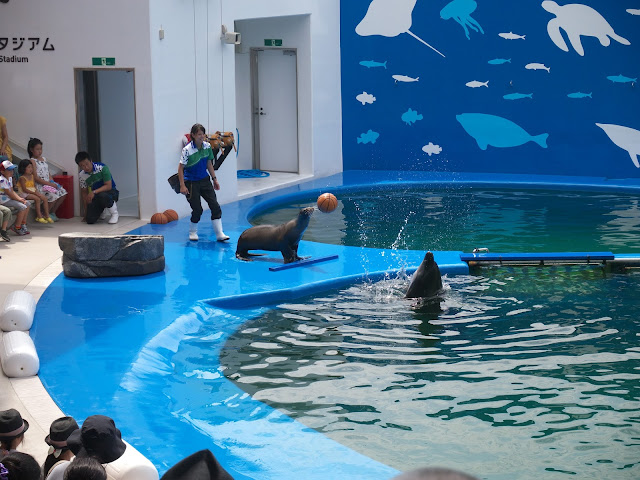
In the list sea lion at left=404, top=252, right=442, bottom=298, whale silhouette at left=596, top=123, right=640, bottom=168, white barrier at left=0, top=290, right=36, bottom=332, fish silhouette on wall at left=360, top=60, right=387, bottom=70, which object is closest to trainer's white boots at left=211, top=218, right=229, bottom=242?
sea lion at left=404, top=252, right=442, bottom=298

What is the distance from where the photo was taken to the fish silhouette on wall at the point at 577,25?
53.4 ft

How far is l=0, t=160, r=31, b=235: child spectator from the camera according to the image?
11020 mm

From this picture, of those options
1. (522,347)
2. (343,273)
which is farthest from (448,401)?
(343,273)

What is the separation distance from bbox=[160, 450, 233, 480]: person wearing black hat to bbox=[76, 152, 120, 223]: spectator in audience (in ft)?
31.9

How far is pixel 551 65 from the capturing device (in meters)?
16.7

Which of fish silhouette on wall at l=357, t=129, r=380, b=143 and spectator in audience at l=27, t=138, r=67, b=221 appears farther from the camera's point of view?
fish silhouette on wall at l=357, t=129, r=380, b=143

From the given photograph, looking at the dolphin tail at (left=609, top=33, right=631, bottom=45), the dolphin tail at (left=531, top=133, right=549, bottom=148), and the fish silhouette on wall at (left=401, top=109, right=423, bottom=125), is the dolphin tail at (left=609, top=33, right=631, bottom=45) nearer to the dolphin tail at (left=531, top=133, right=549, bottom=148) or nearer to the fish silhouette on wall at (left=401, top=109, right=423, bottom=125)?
the dolphin tail at (left=531, top=133, right=549, bottom=148)

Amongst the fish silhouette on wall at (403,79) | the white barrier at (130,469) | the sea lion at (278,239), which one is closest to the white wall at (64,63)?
the sea lion at (278,239)

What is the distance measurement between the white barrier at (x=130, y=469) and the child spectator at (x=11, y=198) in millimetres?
7313

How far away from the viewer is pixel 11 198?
11.1 meters

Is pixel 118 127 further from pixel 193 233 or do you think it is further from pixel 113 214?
pixel 193 233

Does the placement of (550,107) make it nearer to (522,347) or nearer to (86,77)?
(86,77)

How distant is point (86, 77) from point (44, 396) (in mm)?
8275

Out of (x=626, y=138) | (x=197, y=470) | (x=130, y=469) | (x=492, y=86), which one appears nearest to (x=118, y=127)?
(x=492, y=86)
